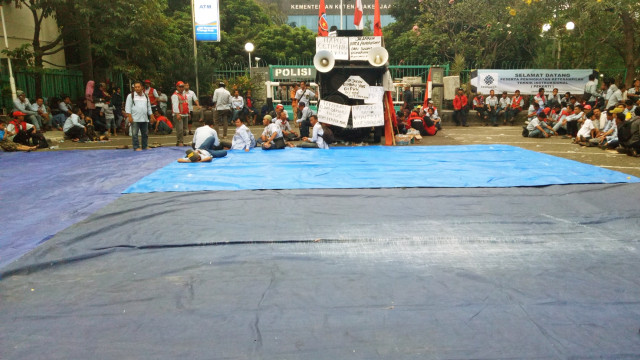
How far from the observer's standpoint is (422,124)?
13.8 meters

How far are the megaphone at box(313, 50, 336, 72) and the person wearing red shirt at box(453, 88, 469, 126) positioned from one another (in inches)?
289

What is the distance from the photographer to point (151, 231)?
471cm

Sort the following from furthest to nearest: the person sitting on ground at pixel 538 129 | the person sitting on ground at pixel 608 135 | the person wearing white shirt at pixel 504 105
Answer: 1. the person wearing white shirt at pixel 504 105
2. the person sitting on ground at pixel 538 129
3. the person sitting on ground at pixel 608 135

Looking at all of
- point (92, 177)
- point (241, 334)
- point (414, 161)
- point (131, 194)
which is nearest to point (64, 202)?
point (131, 194)

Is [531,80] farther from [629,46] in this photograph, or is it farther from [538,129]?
[538,129]

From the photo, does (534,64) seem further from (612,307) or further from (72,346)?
(72,346)

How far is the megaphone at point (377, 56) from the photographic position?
426 inches

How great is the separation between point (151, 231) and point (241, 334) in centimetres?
242

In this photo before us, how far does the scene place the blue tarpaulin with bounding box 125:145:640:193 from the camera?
6812 millimetres

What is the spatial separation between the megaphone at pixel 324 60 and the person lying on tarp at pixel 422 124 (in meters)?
4.10

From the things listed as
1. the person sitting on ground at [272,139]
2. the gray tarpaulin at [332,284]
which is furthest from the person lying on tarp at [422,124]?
the gray tarpaulin at [332,284]

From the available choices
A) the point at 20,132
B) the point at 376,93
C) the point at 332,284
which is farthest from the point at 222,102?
the point at 332,284

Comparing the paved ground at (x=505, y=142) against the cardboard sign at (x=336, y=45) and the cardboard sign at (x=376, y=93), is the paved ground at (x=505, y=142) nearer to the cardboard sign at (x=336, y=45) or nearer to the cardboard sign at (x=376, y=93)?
the cardboard sign at (x=376, y=93)

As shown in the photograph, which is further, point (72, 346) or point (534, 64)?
point (534, 64)
